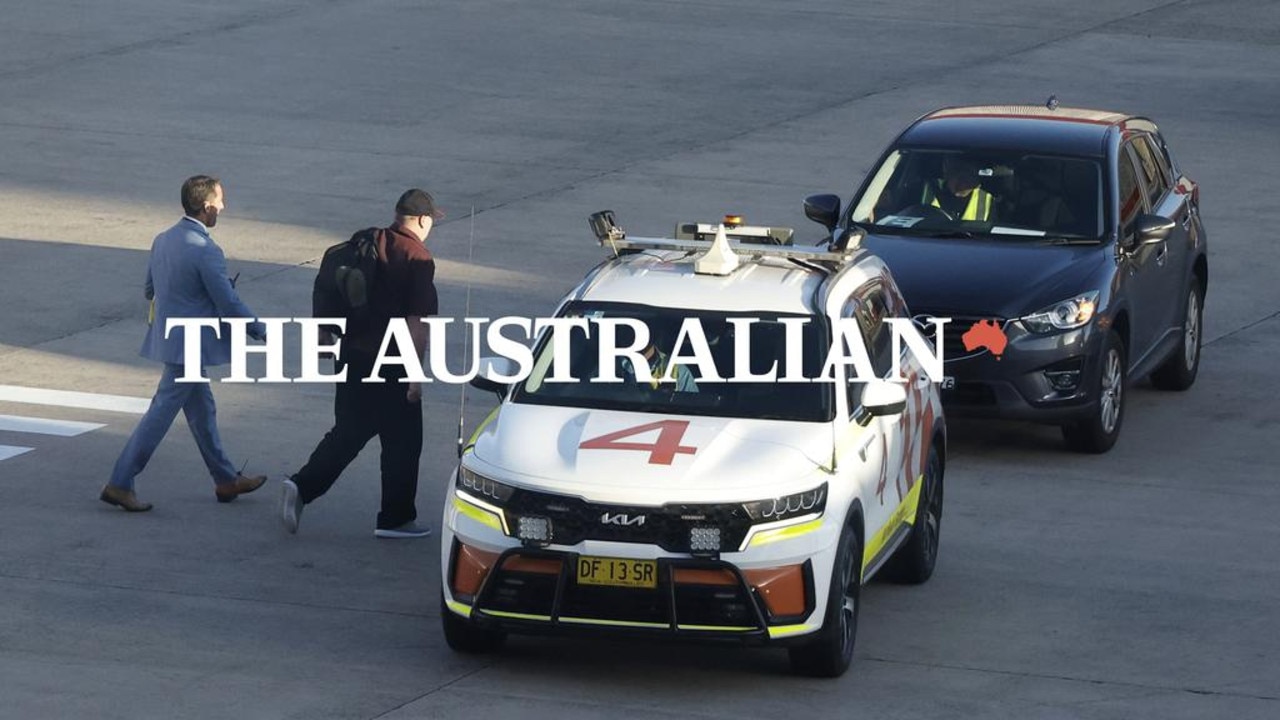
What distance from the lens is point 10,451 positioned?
14.5 metres

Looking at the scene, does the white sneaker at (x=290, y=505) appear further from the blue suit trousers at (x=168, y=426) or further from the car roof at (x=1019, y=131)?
the car roof at (x=1019, y=131)

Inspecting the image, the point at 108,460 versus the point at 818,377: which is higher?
the point at 818,377

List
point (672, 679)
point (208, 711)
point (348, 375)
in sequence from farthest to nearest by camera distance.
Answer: point (348, 375)
point (672, 679)
point (208, 711)

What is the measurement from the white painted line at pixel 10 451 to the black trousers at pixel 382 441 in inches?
90.3

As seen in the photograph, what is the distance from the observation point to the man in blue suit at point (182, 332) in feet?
43.6

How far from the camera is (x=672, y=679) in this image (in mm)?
10750

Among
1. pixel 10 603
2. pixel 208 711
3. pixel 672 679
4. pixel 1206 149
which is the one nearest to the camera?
pixel 208 711

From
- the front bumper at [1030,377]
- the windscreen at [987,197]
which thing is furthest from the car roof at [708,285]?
the windscreen at [987,197]

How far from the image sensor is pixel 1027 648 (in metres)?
11.3

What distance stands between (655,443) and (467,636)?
3.98 ft

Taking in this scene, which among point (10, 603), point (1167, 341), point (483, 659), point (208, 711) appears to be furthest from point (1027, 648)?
point (1167, 341)

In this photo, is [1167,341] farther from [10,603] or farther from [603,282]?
[10,603]

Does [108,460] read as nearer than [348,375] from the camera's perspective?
No

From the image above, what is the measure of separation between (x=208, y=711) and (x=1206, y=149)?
18157 mm
